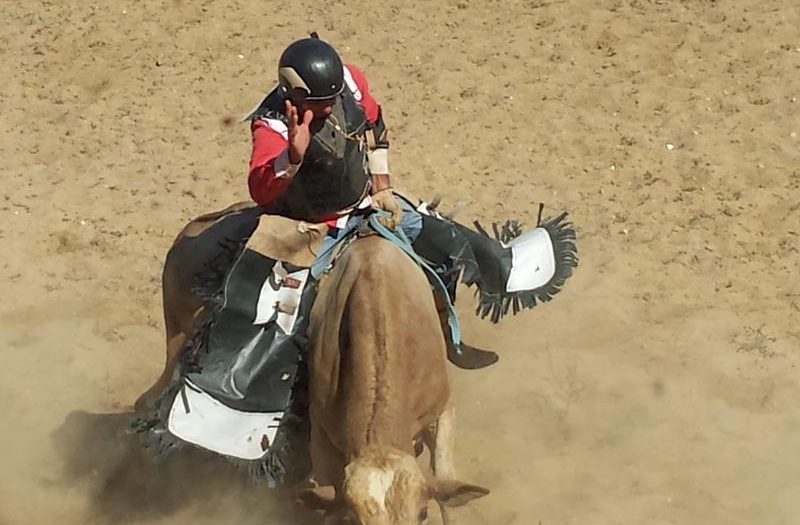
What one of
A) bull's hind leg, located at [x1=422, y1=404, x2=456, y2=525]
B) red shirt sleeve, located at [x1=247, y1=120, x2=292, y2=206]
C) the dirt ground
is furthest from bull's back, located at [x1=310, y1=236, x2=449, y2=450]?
the dirt ground

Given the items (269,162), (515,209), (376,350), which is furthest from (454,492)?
(515,209)

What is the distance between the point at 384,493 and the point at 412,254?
1425 mm

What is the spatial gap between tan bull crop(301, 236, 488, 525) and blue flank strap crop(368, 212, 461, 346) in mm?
88

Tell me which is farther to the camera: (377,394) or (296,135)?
(296,135)

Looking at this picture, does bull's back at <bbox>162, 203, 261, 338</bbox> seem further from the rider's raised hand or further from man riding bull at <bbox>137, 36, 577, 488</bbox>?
the rider's raised hand

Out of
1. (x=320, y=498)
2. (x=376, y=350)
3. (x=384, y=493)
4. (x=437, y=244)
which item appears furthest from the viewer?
(x=437, y=244)

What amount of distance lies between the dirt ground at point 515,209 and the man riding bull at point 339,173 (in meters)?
1.20

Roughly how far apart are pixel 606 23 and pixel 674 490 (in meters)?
4.90

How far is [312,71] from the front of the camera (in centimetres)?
470

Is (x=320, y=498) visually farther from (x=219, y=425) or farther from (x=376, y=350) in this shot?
(x=219, y=425)

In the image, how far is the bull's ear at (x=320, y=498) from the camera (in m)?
4.23

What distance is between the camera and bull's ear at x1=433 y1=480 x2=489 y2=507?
4215 millimetres

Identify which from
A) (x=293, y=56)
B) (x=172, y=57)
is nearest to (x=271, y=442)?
(x=293, y=56)

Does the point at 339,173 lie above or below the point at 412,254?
above
